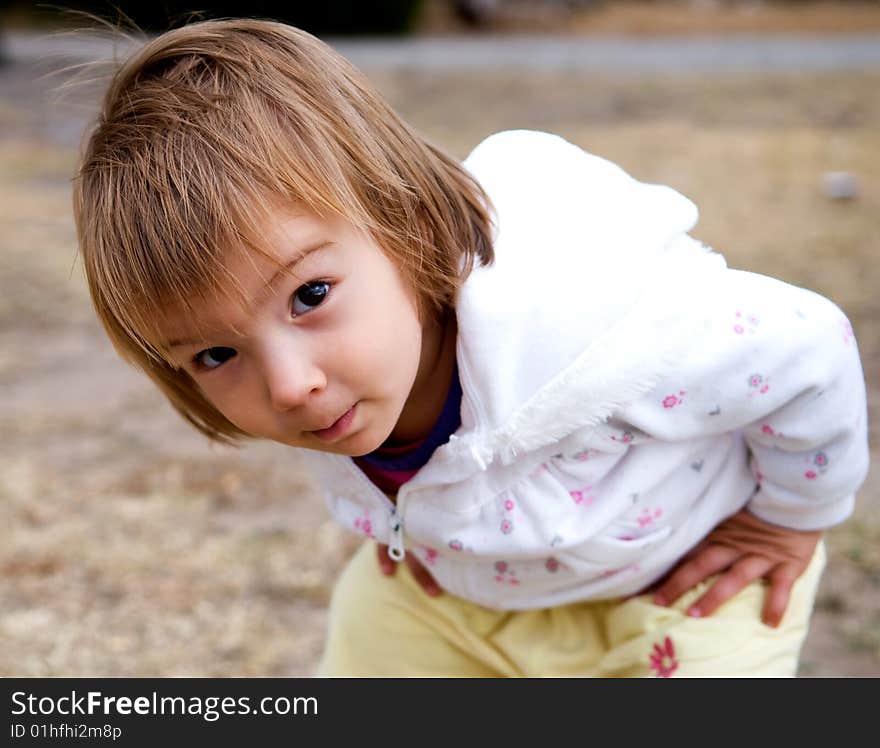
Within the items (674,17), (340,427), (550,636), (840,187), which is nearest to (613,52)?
(674,17)

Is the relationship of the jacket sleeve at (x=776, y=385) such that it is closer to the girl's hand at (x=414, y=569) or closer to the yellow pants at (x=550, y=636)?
the yellow pants at (x=550, y=636)

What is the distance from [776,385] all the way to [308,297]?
22.4 inches

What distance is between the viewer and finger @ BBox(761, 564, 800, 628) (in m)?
1.63

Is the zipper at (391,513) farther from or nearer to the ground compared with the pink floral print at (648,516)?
nearer to the ground

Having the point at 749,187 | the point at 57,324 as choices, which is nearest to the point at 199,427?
the point at 57,324

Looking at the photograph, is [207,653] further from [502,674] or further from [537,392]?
[537,392]

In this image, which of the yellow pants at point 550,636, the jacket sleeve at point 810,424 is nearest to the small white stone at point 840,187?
the yellow pants at point 550,636

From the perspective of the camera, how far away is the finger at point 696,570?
5.50 feet

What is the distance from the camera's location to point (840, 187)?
4711 mm

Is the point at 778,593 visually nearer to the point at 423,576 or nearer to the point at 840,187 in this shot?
the point at 423,576

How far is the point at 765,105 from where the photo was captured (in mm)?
6438

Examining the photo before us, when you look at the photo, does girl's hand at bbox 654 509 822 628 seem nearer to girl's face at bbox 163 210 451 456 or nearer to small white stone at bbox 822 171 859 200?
girl's face at bbox 163 210 451 456

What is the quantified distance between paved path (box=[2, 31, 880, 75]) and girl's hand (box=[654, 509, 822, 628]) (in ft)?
20.6
